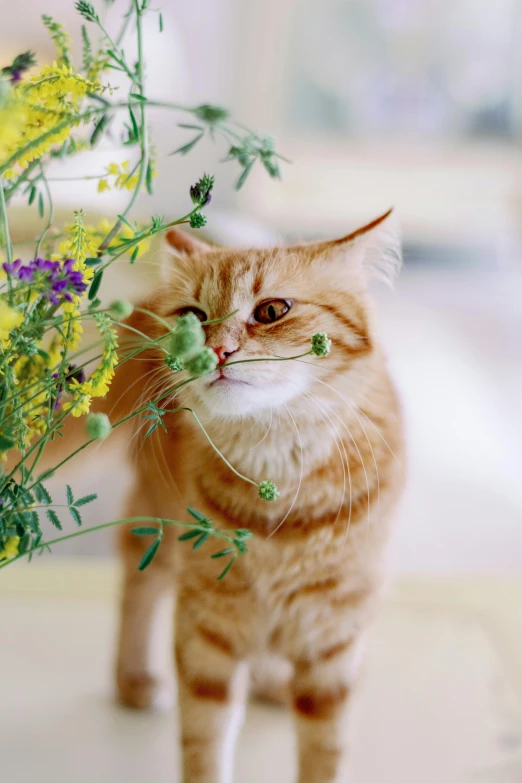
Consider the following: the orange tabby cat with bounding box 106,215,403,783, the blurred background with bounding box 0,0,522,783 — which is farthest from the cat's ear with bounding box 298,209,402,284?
the blurred background with bounding box 0,0,522,783

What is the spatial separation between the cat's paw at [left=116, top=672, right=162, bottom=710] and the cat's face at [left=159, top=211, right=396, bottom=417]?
371 mm

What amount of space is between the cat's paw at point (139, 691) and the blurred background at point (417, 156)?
1.01 m

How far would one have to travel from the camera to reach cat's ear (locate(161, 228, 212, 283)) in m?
0.82

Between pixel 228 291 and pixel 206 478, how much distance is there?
0.21 metres

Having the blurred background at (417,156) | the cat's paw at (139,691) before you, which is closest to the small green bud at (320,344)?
the cat's paw at (139,691)

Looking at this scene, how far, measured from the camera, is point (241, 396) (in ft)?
2.27

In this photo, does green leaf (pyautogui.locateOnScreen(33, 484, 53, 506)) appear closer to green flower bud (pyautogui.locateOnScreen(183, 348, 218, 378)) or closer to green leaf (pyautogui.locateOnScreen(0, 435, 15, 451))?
green leaf (pyautogui.locateOnScreen(0, 435, 15, 451))

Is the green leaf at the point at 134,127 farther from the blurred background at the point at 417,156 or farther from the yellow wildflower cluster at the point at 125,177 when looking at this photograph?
the blurred background at the point at 417,156

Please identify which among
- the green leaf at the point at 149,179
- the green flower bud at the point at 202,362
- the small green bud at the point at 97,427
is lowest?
the small green bud at the point at 97,427

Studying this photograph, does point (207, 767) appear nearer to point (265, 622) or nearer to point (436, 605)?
point (265, 622)

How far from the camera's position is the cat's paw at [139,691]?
2.90 feet

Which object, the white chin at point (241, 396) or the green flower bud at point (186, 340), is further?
the white chin at point (241, 396)

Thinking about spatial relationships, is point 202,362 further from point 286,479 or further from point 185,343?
point 286,479

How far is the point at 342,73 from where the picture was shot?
4.91m
